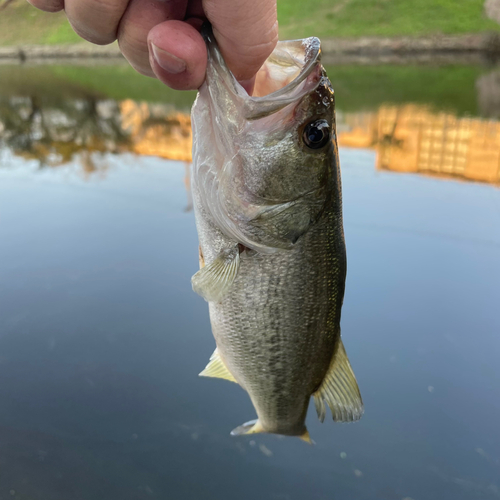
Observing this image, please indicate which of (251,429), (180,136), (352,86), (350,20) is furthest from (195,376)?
(350,20)

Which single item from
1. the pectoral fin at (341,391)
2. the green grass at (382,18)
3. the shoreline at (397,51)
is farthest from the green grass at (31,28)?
the pectoral fin at (341,391)

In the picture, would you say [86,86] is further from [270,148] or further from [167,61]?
[167,61]

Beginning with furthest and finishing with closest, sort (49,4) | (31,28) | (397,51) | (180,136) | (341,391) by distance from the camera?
(31,28) → (397,51) → (180,136) → (341,391) → (49,4)

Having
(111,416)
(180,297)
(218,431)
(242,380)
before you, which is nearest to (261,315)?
(242,380)

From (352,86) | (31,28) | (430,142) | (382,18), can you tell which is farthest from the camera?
(31,28)

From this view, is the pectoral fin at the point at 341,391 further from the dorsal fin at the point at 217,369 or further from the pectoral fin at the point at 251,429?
the dorsal fin at the point at 217,369

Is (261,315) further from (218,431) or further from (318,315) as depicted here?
(218,431)
